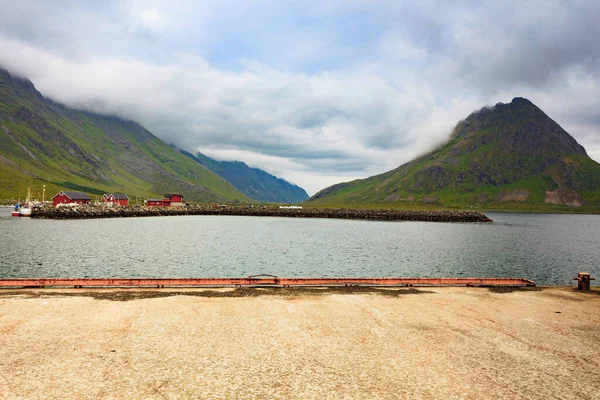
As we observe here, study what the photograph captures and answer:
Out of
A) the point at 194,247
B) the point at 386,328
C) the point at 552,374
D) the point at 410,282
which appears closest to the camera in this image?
the point at 552,374

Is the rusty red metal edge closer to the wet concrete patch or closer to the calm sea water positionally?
the wet concrete patch

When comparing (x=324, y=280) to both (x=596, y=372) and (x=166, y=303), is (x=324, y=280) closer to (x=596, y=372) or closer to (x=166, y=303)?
(x=166, y=303)

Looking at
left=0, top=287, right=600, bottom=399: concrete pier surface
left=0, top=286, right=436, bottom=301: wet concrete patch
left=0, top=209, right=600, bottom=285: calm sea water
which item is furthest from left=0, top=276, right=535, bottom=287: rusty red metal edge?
left=0, top=209, right=600, bottom=285: calm sea water

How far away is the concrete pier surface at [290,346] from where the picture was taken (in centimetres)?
1002

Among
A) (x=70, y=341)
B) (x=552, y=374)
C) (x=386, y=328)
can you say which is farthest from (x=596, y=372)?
(x=70, y=341)

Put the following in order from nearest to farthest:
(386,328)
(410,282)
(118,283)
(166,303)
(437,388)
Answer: (437,388) → (386,328) → (166,303) → (118,283) → (410,282)

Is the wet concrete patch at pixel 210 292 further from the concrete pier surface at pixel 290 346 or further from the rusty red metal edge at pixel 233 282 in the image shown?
the rusty red metal edge at pixel 233 282

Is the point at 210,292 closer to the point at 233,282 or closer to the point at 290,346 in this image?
the point at 233,282

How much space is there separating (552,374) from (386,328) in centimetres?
591

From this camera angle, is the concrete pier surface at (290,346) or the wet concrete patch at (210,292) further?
the wet concrete patch at (210,292)

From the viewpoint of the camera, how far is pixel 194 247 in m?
69.1

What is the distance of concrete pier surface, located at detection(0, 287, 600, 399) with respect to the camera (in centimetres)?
1002

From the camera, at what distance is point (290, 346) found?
517 inches

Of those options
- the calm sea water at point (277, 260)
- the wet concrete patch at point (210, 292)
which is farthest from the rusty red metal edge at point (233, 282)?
the calm sea water at point (277, 260)
